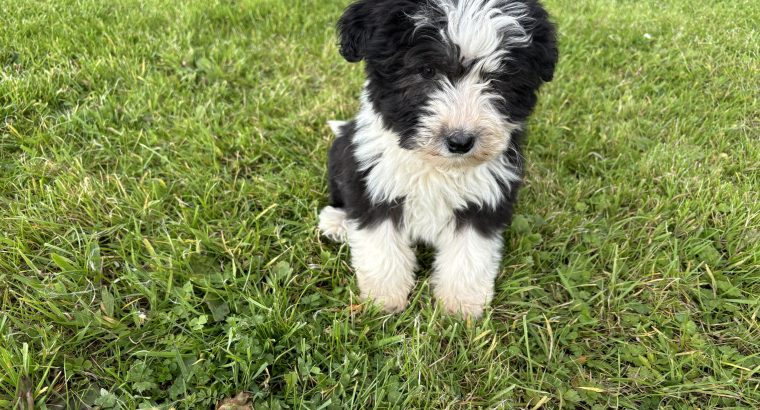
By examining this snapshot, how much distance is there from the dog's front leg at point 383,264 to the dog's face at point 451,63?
67 centimetres

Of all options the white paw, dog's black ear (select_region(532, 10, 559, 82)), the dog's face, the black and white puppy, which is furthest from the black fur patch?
dog's black ear (select_region(532, 10, 559, 82))

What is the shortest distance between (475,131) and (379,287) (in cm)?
110

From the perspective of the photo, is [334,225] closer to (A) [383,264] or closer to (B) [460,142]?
(A) [383,264]

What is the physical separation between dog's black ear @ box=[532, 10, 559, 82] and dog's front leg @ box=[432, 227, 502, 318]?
0.99 m

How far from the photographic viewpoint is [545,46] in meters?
2.46

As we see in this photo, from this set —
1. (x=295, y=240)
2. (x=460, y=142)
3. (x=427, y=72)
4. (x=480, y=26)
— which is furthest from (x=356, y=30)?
(x=295, y=240)

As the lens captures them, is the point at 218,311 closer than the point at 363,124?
Yes

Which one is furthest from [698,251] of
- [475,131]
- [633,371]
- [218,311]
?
[218,311]

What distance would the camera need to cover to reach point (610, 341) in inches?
105

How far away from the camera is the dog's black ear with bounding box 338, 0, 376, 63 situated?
2381 mm

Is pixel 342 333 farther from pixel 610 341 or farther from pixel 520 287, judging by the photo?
pixel 610 341

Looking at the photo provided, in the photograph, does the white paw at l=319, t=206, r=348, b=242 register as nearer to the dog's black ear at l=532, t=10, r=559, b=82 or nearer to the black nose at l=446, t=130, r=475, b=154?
the black nose at l=446, t=130, r=475, b=154

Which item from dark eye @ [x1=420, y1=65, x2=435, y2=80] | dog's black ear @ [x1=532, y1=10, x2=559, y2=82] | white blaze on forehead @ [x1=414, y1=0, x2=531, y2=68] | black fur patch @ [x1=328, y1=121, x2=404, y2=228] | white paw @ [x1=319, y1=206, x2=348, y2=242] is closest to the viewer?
white blaze on forehead @ [x1=414, y1=0, x2=531, y2=68]

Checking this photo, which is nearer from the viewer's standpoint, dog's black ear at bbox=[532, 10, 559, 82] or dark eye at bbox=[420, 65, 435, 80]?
dark eye at bbox=[420, 65, 435, 80]
